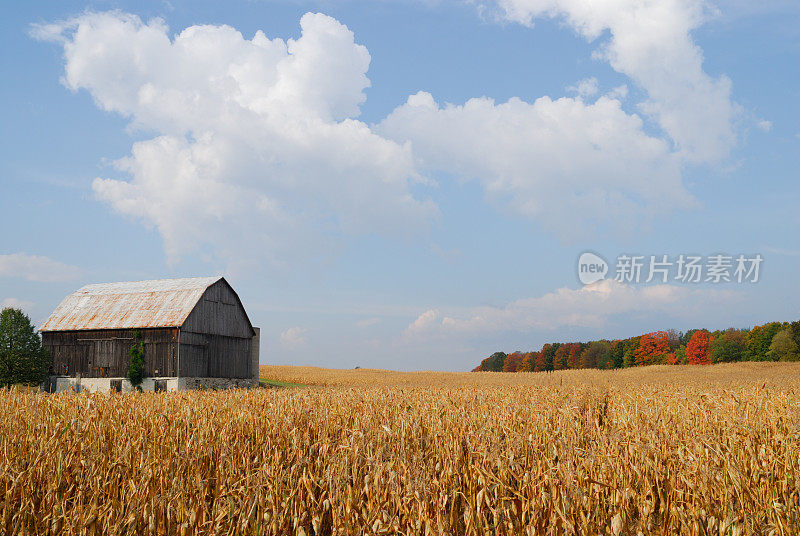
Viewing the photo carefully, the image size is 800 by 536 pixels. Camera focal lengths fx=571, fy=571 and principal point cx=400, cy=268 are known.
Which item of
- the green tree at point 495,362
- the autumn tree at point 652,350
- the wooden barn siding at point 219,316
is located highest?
the wooden barn siding at point 219,316

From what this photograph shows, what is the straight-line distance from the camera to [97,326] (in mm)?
35875

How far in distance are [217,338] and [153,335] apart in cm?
405

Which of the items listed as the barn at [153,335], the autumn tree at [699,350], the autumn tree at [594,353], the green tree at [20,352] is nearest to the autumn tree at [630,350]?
the autumn tree at [594,353]

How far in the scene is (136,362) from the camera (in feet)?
112

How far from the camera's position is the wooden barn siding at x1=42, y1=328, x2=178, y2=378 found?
3378cm

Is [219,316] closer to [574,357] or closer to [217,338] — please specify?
[217,338]

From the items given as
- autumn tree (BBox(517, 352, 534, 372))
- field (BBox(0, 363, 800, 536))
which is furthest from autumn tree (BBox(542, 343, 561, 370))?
field (BBox(0, 363, 800, 536))

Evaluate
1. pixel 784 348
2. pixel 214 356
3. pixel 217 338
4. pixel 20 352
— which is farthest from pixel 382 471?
pixel 784 348

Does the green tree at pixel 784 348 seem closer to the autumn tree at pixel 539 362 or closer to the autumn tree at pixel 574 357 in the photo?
the autumn tree at pixel 574 357

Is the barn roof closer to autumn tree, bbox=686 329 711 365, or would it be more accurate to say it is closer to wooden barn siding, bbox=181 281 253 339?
wooden barn siding, bbox=181 281 253 339

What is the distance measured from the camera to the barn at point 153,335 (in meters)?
33.9

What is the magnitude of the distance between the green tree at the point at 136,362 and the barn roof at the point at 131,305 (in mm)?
915

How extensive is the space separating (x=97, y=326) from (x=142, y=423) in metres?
31.4

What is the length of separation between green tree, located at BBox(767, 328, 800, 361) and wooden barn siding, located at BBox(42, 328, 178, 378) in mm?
61894
